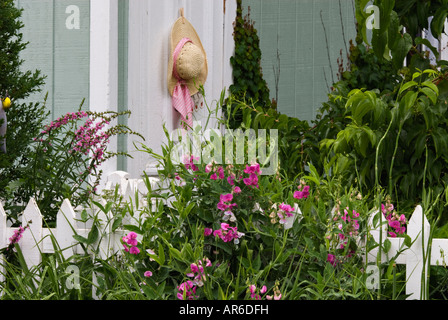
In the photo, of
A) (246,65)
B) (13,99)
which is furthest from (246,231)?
(246,65)

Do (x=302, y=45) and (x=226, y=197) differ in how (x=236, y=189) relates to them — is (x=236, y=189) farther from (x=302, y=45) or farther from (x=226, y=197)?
(x=302, y=45)

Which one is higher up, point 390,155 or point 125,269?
point 390,155

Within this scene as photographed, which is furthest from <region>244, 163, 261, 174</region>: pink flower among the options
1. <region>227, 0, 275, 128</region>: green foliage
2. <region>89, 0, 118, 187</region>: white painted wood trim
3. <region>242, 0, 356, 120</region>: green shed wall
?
<region>242, 0, 356, 120</region>: green shed wall

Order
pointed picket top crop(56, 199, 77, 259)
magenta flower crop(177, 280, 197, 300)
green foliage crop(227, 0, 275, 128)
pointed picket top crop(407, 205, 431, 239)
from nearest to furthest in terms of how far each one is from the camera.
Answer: magenta flower crop(177, 280, 197, 300)
pointed picket top crop(407, 205, 431, 239)
pointed picket top crop(56, 199, 77, 259)
green foliage crop(227, 0, 275, 128)

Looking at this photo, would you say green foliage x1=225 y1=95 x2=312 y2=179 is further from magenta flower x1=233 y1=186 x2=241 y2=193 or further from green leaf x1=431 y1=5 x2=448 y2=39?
magenta flower x1=233 y1=186 x2=241 y2=193

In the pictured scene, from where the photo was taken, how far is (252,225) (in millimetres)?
1773

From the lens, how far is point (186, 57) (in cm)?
393

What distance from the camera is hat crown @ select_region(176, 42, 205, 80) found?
393 centimetres

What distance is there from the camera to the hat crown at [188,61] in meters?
3.93

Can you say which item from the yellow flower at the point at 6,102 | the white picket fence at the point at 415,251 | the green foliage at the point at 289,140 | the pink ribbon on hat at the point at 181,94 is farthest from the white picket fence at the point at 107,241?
the pink ribbon on hat at the point at 181,94

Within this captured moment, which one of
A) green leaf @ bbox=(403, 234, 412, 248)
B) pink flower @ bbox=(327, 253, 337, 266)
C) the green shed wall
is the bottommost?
pink flower @ bbox=(327, 253, 337, 266)
